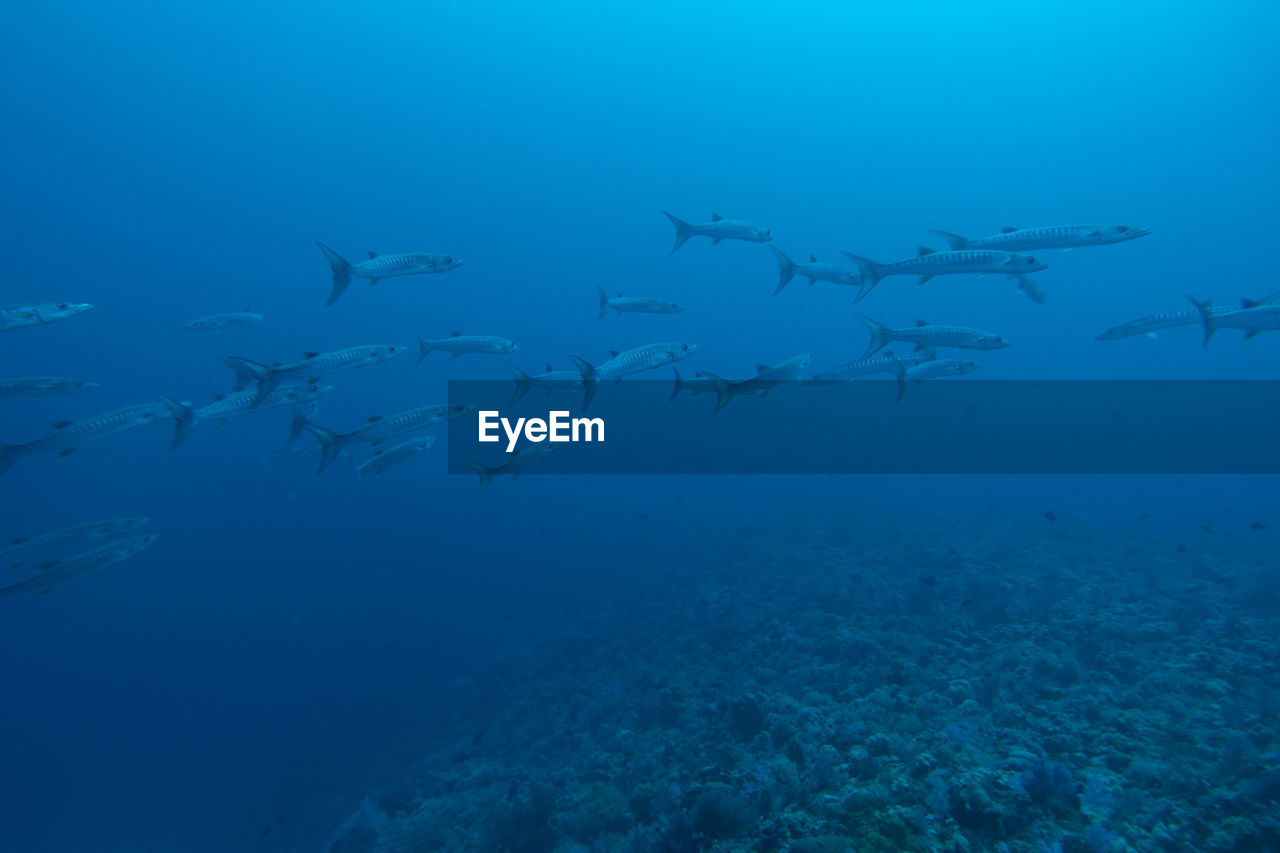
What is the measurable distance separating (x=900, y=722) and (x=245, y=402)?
11.1 metres

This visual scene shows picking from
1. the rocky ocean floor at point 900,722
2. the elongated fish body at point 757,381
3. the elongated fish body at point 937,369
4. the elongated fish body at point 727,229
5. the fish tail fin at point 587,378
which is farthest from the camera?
the elongated fish body at point 727,229

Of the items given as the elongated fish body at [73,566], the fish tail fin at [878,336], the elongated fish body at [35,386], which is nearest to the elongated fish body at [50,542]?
the elongated fish body at [73,566]

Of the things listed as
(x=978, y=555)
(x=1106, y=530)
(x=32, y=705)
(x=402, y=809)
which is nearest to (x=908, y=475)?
(x=1106, y=530)

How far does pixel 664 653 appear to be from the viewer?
13.1 metres

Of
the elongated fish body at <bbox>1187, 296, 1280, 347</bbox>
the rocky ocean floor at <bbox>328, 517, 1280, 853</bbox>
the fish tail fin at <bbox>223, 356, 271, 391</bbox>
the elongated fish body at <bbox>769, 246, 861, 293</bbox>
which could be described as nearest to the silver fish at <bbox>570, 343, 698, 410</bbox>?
the elongated fish body at <bbox>769, 246, 861, 293</bbox>

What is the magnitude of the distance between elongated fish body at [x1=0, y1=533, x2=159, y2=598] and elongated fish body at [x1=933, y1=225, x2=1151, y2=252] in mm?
13168

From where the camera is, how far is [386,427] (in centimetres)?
904

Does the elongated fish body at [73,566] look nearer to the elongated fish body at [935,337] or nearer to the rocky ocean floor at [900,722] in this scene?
the rocky ocean floor at [900,722]

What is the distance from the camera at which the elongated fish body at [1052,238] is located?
8.81m

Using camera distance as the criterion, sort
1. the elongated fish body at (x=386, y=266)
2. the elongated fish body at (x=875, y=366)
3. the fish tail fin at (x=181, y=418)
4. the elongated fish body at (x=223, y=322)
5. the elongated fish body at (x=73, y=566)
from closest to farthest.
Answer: the elongated fish body at (x=73, y=566), the fish tail fin at (x=181, y=418), the elongated fish body at (x=386, y=266), the elongated fish body at (x=875, y=366), the elongated fish body at (x=223, y=322)

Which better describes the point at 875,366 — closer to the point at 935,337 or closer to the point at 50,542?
the point at 935,337

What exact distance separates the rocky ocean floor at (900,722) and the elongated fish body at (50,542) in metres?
7.03

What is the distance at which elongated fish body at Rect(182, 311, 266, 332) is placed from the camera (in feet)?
42.5

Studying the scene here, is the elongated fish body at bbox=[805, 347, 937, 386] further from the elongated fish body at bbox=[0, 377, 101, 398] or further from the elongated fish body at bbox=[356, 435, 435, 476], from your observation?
the elongated fish body at bbox=[0, 377, 101, 398]
